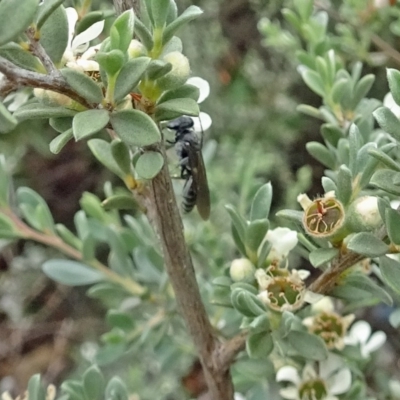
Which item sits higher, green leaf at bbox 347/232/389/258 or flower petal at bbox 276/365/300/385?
green leaf at bbox 347/232/389/258

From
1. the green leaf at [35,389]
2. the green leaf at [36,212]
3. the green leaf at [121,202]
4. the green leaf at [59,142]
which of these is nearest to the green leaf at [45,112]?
the green leaf at [59,142]

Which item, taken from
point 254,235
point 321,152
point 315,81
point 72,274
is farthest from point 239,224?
point 72,274

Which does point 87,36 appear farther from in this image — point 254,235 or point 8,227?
point 8,227

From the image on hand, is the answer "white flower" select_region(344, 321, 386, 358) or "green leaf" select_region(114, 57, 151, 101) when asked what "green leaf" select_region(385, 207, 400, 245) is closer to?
"green leaf" select_region(114, 57, 151, 101)

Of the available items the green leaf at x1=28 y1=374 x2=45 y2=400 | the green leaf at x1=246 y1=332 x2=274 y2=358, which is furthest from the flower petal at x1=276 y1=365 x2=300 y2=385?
the green leaf at x1=28 y1=374 x2=45 y2=400

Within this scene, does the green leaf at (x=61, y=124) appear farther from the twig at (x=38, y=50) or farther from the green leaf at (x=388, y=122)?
the green leaf at (x=388, y=122)

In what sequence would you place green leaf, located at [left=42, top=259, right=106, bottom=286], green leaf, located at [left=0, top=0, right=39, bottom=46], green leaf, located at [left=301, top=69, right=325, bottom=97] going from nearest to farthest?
green leaf, located at [left=0, top=0, right=39, bottom=46], green leaf, located at [left=301, top=69, right=325, bottom=97], green leaf, located at [left=42, top=259, right=106, bottom=286]
